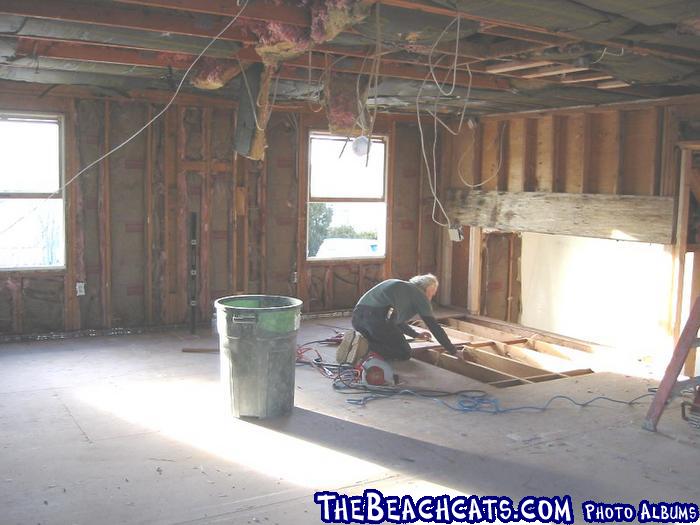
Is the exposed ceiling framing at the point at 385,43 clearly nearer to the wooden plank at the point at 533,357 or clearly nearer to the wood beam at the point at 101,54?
the wood beam at the point at 101,54

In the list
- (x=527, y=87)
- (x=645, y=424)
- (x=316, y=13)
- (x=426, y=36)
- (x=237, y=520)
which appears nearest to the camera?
(x=237, y=520)

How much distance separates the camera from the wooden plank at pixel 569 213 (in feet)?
23.6

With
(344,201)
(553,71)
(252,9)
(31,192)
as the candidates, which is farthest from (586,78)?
(31,192)

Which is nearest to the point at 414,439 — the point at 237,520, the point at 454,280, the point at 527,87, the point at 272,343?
the point at 272,343

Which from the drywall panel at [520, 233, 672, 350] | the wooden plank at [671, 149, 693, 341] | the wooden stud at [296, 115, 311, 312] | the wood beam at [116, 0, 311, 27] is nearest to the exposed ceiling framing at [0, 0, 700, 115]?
the wood beam at [116, 0, 311, 27]

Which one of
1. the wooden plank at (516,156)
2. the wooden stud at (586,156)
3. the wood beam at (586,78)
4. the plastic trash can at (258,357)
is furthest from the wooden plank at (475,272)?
the plastic trash can at (258,357)

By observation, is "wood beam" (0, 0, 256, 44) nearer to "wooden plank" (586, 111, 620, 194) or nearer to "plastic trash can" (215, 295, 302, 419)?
"plastic trash can" (215, 295, 302, 419)

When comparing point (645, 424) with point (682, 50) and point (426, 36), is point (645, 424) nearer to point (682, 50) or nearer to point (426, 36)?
point (682, 50)

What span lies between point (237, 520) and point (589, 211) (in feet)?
18.4

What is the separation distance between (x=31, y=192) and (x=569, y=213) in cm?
574

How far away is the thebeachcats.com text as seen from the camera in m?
3.73

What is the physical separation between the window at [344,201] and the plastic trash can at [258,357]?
4148 mm

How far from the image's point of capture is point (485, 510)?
3.82 meters

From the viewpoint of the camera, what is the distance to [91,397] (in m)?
5.61
